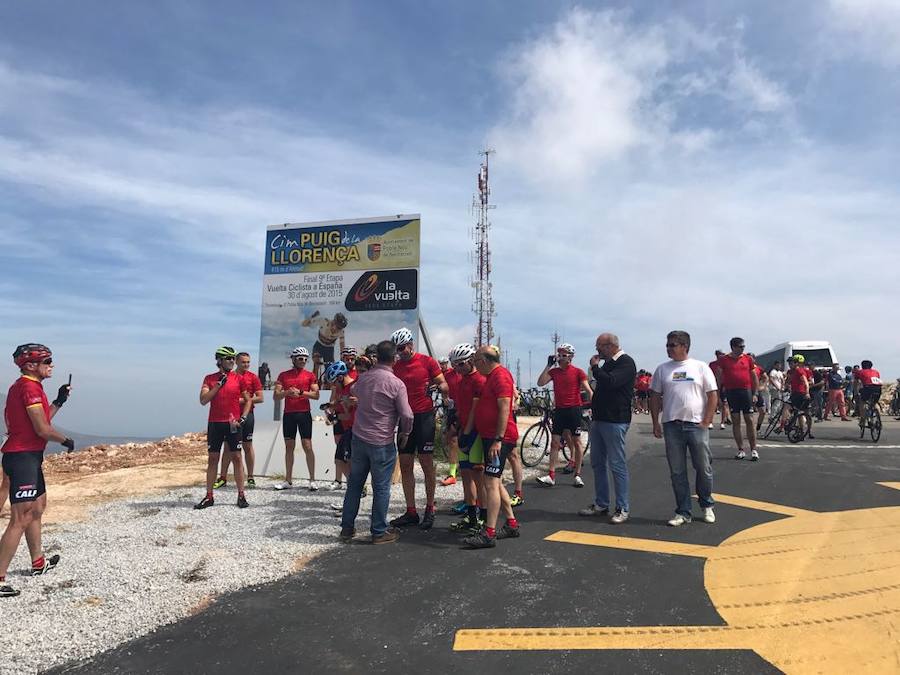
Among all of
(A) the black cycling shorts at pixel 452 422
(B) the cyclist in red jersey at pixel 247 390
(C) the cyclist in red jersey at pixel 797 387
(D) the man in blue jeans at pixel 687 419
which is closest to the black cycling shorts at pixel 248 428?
(B) the cyclist in red jersey at pixel 247 390

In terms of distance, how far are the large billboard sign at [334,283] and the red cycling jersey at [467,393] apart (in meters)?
6.57

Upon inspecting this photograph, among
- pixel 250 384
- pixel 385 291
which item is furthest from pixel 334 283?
pixel 250 384

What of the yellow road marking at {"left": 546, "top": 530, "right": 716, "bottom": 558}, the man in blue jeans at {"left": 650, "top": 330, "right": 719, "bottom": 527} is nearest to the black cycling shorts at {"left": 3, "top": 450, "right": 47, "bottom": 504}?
the yellow road marking at {"left": 546, "top": 530, "right": 716, "bottom": 558}

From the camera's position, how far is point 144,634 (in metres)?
3.74

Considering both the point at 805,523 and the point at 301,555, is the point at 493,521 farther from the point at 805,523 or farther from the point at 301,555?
the point at 805,523

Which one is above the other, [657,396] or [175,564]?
[657,396]

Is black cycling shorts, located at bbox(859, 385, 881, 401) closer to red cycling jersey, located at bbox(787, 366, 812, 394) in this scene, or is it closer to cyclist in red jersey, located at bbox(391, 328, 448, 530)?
red cycling jersey, located at bbox(787, 366, 812, 394)

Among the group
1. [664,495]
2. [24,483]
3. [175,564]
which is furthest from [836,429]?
[24,483]

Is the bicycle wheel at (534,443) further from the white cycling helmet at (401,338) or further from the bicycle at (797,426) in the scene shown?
the bicycle at (797,426)

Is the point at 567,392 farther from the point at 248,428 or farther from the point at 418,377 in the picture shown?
the point at 248,428

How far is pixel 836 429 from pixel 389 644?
55.4 ft

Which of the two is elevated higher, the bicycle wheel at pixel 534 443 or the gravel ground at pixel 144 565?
the bicycle wheel at pixel 534 443

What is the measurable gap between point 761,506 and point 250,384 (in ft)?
22.3

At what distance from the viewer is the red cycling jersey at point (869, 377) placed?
45.9ft
